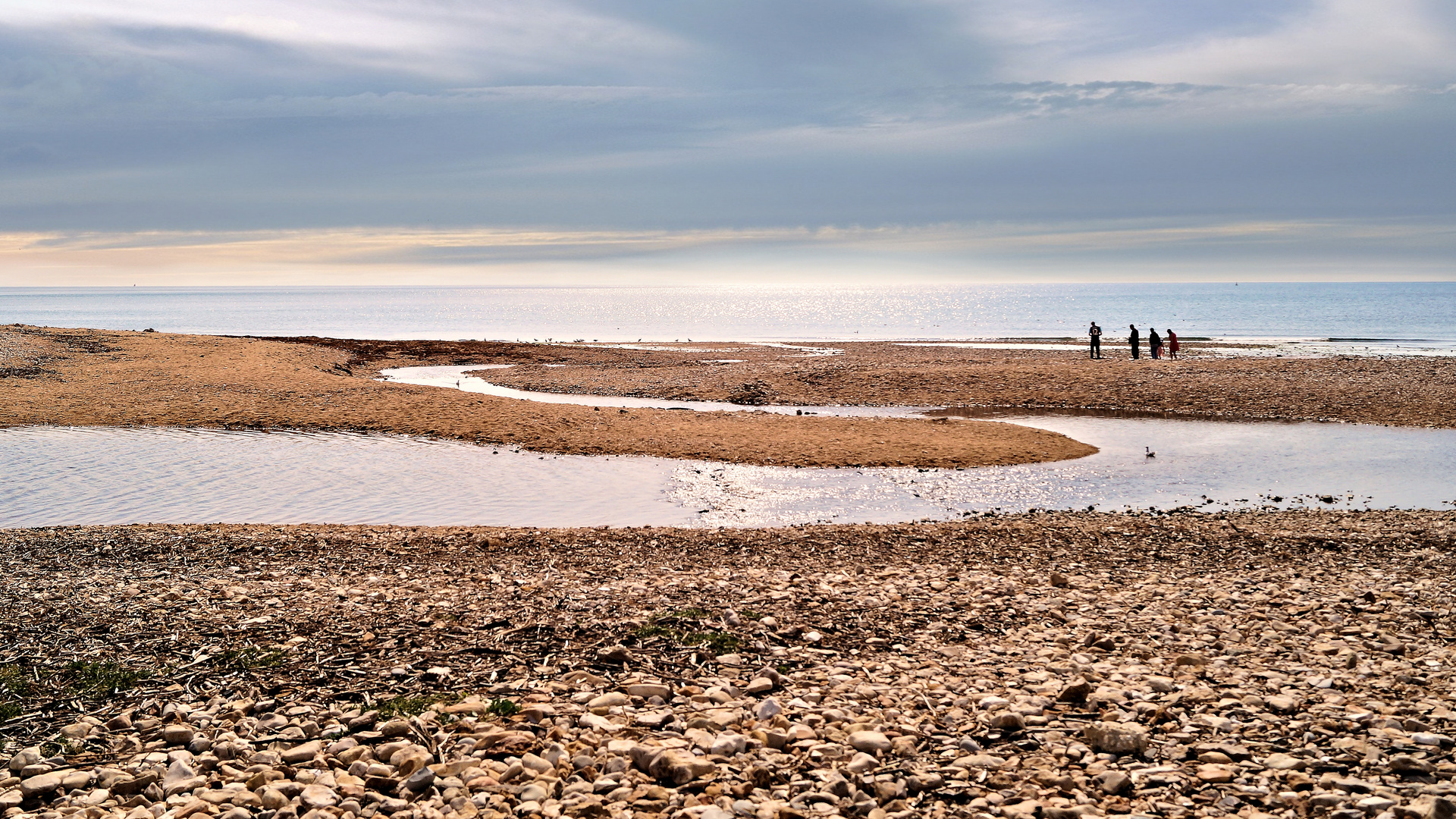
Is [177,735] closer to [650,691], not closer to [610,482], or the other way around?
[650,691]

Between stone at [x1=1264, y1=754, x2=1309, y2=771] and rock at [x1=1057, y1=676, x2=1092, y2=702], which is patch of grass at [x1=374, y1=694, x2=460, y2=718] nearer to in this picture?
rock at [x1=1057, y1=676, x2=1092, y2=702]

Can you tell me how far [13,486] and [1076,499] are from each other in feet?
78.3

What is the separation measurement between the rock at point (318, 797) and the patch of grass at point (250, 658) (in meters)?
2.57

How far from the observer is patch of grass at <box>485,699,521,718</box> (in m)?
7.29

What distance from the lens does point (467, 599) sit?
10570 mm

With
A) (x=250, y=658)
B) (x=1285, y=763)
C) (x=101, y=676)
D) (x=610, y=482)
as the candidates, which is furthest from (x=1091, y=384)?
(x=101, y=676)

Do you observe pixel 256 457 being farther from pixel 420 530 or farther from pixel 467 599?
pixel 467 599

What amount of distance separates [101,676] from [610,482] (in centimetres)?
1382

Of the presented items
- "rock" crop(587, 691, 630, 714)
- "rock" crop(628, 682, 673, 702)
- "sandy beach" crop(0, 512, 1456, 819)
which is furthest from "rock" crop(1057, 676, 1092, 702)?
"rock" crop(587, 691, 630, 714)

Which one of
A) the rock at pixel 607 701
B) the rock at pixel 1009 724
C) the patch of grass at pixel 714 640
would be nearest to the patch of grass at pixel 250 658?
the rock at pixel 607 701

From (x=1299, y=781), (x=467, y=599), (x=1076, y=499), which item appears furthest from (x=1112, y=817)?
(x=1076, y=499)

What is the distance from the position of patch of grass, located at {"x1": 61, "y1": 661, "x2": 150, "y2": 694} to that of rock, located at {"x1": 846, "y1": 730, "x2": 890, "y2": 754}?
627 cm

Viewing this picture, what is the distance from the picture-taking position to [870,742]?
6.63 meters

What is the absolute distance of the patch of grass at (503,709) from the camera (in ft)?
23.9
